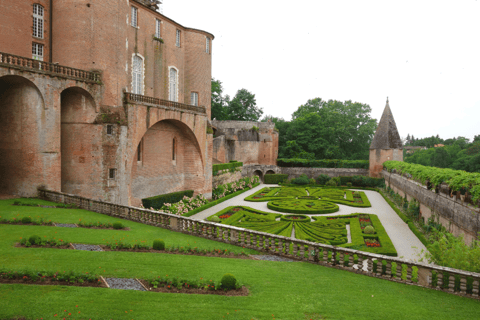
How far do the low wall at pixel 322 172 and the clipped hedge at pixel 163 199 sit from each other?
2249 centimetres

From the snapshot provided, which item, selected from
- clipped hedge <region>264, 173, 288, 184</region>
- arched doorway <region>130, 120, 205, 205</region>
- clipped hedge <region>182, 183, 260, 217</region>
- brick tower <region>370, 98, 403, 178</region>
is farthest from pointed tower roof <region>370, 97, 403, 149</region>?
arched doorway <region>130, 120, 205, 205</region>

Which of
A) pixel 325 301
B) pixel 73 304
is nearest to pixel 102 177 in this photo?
pixel 73 304

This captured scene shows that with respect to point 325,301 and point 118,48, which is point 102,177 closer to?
point 118,48

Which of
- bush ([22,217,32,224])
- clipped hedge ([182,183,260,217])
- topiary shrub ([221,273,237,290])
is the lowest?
clipped hedge ([182,183,260,217])

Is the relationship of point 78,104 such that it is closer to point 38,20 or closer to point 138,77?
point 38,20

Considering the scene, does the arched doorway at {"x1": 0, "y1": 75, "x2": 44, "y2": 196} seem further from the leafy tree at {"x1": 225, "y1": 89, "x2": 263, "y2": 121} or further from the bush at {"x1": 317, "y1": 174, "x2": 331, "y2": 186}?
the leafy tree at {"x1": 225, "y1": 89, "x2": 263, "y2": 121}

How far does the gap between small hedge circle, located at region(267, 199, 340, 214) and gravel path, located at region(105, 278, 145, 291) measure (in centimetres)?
1760

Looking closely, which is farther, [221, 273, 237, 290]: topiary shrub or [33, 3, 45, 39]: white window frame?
[33, 3, 45, 39]: white window frame

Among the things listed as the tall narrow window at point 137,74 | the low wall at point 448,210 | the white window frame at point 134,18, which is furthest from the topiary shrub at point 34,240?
the white window frame at point 134,18

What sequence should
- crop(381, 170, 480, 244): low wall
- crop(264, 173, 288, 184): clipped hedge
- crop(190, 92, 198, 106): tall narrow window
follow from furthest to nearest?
crop(264, 173, 288, 184): clipped hedge
crop(190, 92, 198, 106): tall narrow window
crop(381, 170, 480, 244): low wall

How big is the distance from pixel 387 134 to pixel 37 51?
3756 cm

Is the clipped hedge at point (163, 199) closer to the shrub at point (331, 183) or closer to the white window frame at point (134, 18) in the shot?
the white window frame at point (134, 18)

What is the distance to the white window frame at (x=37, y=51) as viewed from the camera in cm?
1838

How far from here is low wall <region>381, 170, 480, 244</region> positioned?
12.2m
